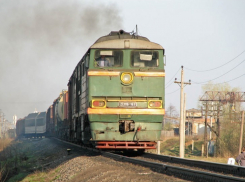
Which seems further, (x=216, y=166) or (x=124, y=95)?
(x=124, y=95)

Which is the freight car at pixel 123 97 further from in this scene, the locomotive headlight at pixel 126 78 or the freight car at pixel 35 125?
the freight car at pixel 35 125

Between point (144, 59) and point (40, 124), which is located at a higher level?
point (144, 59)

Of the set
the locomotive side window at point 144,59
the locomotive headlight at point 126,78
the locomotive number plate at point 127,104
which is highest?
the locomotive side window at point 144,59

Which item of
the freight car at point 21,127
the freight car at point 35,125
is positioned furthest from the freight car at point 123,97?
the freight car at point 21,127

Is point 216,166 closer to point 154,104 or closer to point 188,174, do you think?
point 188,174

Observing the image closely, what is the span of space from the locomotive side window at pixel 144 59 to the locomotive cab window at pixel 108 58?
1.51ft

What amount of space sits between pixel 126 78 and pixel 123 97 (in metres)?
0.67

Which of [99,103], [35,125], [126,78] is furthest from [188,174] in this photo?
[35,125]

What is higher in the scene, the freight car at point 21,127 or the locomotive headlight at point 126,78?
the locomotive headlight at point 126,78

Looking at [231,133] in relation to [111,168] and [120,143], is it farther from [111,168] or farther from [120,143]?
[111,168]

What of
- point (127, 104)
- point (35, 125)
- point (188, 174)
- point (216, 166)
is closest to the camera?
point (188, 174)

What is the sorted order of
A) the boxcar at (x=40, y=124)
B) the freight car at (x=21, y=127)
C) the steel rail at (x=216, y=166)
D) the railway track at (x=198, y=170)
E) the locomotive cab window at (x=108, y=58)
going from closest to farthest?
the railway track at (x=198, y=170), the steel rail at (x=216, y=166), the locomotive cab window at (x=108, y=58), the boxcar at (x=40, y=124), the freight car at (x=21, y=127)

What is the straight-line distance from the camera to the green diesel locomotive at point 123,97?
1295 cm

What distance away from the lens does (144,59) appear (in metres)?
13.6
